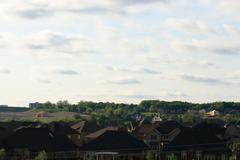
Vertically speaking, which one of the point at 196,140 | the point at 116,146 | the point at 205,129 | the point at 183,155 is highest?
the point at 205,129

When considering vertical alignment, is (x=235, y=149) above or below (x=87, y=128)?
below

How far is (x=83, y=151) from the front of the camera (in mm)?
77438

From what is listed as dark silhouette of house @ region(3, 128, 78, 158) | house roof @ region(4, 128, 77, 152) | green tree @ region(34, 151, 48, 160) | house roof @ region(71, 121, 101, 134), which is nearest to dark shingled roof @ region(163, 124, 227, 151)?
dark silhouette of house @ region(3, 128, 78, 158)

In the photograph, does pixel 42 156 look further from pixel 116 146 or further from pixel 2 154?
pixel 116 146

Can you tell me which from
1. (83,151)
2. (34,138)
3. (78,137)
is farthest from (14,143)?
(78,137)

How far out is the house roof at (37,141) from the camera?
2916 inches

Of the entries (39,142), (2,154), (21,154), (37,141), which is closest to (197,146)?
(39,142)

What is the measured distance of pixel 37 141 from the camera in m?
75.5

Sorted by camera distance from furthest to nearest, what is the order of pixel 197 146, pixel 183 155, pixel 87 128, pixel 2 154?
pixel 87 128 → pixel 197 146 → pixel 183 155 → pixel 2 154

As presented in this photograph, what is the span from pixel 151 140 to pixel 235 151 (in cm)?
1393

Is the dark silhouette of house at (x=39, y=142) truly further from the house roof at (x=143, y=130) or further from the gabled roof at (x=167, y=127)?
the house roof at (x=143, y=130)

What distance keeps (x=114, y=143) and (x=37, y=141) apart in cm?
1008

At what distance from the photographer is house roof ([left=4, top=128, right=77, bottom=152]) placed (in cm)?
7406

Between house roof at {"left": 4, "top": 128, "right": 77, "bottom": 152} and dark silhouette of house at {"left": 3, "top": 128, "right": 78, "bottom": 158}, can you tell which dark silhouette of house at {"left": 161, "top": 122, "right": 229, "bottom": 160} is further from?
house roof at {"left": 4, "top": 128, "right": 77, "bottom": 152}
